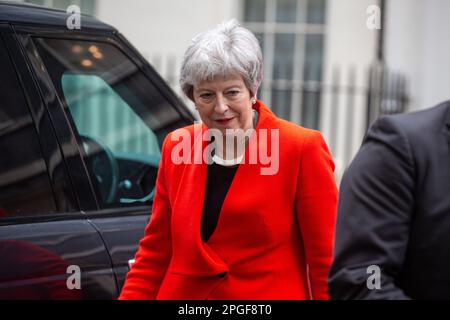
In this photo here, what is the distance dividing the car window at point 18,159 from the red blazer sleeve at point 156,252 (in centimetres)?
49

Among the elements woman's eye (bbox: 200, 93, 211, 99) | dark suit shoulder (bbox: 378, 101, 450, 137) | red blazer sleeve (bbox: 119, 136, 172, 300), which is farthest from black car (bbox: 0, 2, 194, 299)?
dark suit shoulder (bbox: 378, 101, 450, 137)

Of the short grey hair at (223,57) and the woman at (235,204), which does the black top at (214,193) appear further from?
the short grey hair at (223,57)

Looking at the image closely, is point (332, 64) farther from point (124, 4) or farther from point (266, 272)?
point (266, 272)

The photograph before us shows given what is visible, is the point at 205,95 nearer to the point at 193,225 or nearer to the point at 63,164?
the point at 193,225

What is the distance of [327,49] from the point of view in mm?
11617

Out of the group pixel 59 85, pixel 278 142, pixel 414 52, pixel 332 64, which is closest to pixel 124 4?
pixel 332 64

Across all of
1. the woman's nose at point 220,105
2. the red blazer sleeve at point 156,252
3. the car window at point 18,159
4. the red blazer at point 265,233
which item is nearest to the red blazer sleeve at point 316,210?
the red blazer at point 265,233

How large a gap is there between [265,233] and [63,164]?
93 cm

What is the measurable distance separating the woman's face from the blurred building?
7829 mm

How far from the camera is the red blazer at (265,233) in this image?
279 cm

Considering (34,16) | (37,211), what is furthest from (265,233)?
(34,16)

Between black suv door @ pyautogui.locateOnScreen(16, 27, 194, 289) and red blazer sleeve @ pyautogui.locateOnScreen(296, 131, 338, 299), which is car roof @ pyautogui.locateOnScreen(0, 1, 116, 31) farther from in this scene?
red blazer sleeve @ pyautogui.locateOnScreen(296, 131, 338, 299)

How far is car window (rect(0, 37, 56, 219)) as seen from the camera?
326cm
